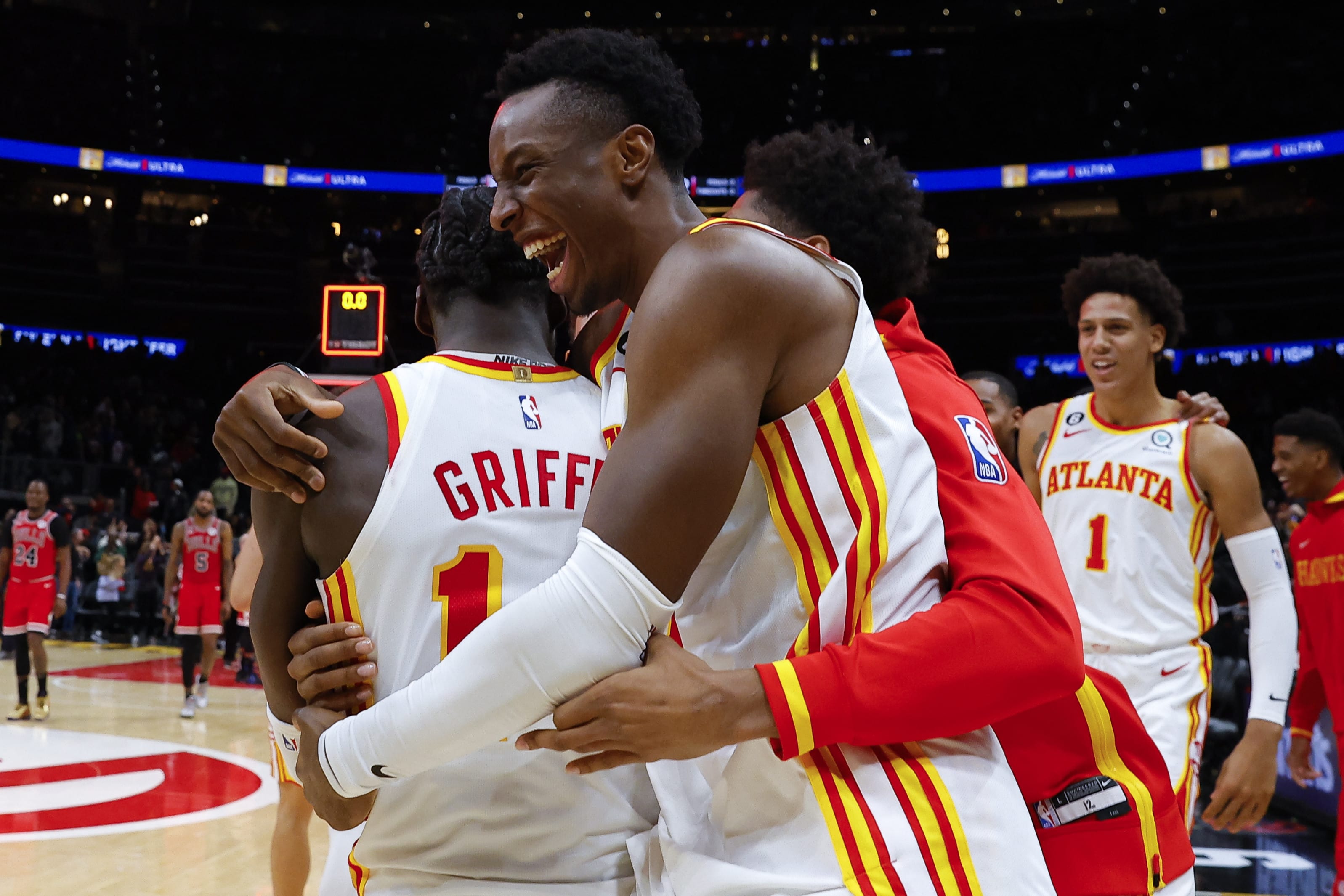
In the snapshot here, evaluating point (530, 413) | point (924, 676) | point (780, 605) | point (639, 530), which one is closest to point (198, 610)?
point (530, 413)

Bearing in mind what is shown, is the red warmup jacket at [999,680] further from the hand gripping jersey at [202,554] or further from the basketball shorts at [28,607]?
the hand gripping jersey at [202,554]

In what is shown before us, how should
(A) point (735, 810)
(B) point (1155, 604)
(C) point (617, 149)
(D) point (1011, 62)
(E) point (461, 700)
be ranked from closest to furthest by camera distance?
1. (E) point (461, 700)
2. (A) point (735, 810)
3. (C) point (617, 149)
4. (B) point (1155, 604)
5. (D) point (1011, 62)

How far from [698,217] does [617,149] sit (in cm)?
15

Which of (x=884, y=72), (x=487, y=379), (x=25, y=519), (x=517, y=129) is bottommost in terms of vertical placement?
(x=25, y=519)

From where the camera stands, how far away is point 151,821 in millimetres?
5547

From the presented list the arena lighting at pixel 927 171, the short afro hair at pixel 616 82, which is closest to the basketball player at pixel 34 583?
the short afro hair at pixel 616 82

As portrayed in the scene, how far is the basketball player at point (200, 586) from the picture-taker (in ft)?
29.8

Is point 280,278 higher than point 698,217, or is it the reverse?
point 280,278

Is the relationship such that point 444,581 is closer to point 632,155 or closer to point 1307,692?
point 632,155

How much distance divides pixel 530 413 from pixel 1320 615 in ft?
13.5

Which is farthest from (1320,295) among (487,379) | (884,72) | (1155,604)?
(487,379)

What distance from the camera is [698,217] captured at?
161 cm

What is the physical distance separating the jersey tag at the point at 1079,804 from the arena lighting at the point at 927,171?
18.0 metres

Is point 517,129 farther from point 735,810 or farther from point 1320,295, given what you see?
point 1320,295
